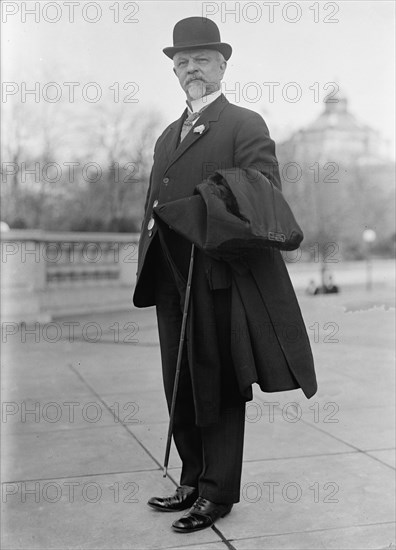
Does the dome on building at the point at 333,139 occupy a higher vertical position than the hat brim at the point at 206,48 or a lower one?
higher

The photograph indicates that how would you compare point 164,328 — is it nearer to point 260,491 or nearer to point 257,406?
point 260,491

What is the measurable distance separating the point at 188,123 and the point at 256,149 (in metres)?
0.38

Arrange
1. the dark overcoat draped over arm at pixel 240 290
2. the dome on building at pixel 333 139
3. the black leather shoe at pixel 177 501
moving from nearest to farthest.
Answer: the dark overcoat draped over arm at pixel 240 290, the black leather shoe at pixel 177 501, the dome on building at pixel 333 139

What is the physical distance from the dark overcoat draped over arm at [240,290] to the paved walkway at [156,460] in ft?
1.79

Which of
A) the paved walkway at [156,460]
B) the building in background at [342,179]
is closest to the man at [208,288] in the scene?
the paved walkway at [156,460]

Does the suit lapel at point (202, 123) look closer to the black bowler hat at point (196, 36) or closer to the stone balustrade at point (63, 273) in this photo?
the black bowler hat at point (196, 36)

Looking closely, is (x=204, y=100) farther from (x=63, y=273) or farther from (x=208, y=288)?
(x=63, y=273)

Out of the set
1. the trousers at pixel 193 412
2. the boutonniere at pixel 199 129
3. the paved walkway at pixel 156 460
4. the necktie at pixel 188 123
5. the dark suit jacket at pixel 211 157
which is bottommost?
the paved walkway at pixel 156 460

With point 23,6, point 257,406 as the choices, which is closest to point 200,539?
point 257,406

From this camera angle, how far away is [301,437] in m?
4.33

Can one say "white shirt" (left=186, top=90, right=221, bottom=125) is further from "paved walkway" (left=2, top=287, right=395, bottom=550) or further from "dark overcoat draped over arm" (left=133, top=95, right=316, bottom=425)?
"paved walkway" (left=2, top=287, right=395, bottom=550)

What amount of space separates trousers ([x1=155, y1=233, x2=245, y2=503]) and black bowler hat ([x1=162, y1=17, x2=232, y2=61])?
769mm

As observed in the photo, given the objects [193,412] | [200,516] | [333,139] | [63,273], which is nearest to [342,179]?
[333,139]

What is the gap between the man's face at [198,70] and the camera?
303 cm
